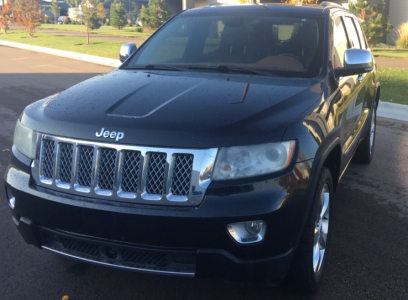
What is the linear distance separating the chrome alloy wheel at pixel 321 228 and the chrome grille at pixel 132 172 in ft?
2.94

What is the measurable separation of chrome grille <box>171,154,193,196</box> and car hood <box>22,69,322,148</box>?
0.08 metres

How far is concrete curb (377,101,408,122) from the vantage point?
848 cm

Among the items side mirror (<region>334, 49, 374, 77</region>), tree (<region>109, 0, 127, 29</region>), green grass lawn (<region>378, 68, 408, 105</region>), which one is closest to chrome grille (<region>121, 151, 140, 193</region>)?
side mirror (<region>334, 49, 374, 77</region>)

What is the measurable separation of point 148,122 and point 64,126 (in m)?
0.52

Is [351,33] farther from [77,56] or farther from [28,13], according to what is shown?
[28,13]

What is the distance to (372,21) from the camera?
23672mm

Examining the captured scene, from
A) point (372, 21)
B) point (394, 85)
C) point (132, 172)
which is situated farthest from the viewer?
point (372, 21)

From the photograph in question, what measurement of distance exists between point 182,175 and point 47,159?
2.86 feet

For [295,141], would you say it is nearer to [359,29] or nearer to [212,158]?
[212,158]

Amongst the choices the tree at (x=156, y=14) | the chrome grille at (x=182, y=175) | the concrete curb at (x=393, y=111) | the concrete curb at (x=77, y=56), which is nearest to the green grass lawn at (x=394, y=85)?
the concrete curb at (x=393, y=111)

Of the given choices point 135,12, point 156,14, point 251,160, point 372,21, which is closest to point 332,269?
point 251,160

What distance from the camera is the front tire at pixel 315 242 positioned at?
2803 millimetres

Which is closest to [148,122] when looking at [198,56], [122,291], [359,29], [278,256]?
[278,256]

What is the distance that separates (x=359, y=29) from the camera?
18.3 ft
